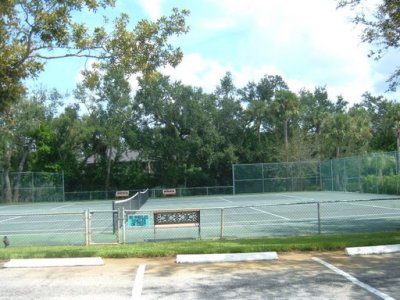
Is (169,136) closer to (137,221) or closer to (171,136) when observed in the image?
(171,136)

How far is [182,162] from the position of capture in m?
67.6

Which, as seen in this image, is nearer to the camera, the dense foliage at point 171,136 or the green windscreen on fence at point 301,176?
the green windscreen on fence at point 301,176

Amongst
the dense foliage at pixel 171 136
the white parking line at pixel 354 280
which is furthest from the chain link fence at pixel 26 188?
the white parking line at pixel 354 280

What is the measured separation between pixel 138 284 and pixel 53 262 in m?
2.97

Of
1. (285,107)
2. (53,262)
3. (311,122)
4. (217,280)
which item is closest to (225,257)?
(217,280)

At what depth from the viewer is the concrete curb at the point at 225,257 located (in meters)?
11.8

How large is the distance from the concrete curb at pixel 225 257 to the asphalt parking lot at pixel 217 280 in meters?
0.25

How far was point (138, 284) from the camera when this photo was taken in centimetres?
953

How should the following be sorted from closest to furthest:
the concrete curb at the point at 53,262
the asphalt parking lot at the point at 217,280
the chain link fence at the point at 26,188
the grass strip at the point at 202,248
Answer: the asphalt parking lot at the point at 217,280 < the concrete curb at the point at 53,262 < the grass strip at the point at 202,248 < the chain link fence at the point at 26,188

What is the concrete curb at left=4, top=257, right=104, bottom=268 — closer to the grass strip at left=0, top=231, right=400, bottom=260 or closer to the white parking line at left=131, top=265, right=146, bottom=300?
the grass strip at left=0, top=231, right=400, bottom=260

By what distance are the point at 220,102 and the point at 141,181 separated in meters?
14.6

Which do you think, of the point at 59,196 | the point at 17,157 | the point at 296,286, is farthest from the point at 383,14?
the point at 17,157

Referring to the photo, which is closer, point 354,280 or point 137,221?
point 354,280

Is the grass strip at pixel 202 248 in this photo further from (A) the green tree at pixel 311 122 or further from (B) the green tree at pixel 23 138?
(A) the green tree at pixel 311 122
